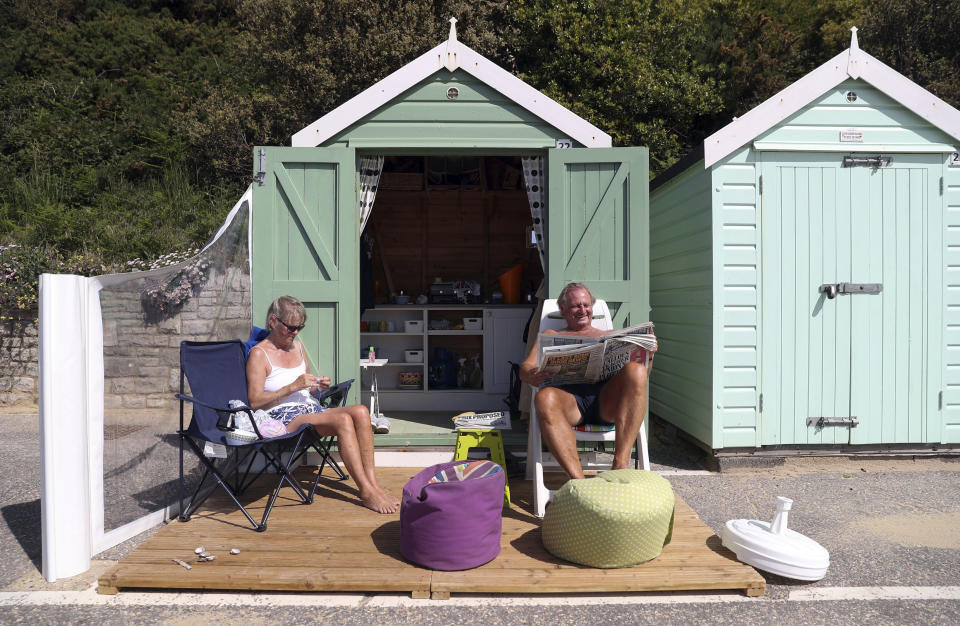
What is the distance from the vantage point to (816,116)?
4035 millimetres

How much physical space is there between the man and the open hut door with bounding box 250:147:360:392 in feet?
4.35

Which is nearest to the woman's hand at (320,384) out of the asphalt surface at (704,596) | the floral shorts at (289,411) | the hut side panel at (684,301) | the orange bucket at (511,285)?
the floral shorts at (289,411)

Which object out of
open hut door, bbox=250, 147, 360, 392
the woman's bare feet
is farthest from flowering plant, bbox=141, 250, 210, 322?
the woman's bare feet

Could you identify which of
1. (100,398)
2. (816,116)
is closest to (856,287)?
(816,116)

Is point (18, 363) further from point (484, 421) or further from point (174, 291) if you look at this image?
point (484, 421)

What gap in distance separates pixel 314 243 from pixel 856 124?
356 centimetres

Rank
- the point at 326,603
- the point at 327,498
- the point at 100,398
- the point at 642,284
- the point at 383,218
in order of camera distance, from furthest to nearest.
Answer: the point at 383,218, the point at 642,284, the point at 327,498, the point at 100,398, the point at 326,603

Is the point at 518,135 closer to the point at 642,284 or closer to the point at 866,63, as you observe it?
the point at 642,284

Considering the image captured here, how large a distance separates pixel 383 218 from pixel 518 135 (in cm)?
293

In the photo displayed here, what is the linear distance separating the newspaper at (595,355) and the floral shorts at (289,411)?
123cm

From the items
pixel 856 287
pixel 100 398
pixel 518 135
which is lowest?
pixel 100 398

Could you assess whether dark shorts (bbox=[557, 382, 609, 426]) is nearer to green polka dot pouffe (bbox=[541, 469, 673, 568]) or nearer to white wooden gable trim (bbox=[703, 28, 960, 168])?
green polka dot pouffe (bbox=[541, 469, 673, 568])

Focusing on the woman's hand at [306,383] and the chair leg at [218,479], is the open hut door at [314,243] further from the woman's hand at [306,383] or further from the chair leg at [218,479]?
the chair leg at [218,479]

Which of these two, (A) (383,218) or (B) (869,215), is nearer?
(B) (869,215)
